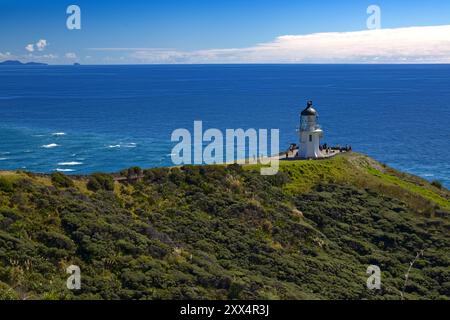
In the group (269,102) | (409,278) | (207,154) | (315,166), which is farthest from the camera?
(269,102)

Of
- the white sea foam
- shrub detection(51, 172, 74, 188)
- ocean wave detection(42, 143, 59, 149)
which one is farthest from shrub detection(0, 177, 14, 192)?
the white sea foam

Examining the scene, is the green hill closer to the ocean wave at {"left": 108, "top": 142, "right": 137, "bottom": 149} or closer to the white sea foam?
the white sea foam

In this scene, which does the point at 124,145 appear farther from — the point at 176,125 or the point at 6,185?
the point at 6,185

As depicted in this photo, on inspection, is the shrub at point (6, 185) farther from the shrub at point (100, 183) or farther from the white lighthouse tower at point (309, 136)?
the white lighthouse tower at point (309, 136)

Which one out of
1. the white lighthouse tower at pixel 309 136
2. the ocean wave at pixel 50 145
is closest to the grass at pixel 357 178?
the white lighthouse tower at pixel 309 136

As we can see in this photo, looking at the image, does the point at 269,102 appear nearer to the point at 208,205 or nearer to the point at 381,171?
the point at 381,171
